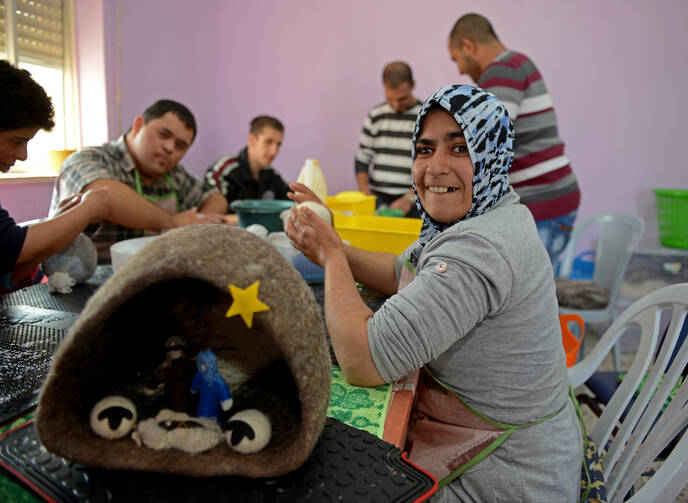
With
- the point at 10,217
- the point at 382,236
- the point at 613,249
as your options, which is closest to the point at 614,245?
the point at 613,249

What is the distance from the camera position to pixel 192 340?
581 millimetres

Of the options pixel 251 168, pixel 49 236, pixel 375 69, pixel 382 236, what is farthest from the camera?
pixel 375 69

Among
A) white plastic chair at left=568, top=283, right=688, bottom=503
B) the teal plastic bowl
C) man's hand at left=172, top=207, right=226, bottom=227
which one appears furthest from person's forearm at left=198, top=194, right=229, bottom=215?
white plastic chair at left=568, top=283, right=688, bottom=503

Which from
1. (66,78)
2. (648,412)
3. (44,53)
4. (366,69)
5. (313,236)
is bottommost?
(648,412)

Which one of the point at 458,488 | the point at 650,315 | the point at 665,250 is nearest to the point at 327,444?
the point at 458,488

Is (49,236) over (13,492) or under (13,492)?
over

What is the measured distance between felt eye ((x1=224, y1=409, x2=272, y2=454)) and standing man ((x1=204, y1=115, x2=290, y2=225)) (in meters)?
2.61

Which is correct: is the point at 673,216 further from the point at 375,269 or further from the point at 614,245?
the point at 375,269

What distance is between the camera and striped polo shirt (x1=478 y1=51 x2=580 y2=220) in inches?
75.1

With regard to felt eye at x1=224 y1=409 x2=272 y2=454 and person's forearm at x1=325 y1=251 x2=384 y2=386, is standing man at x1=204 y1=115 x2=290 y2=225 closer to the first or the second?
person's forearm at x1=325 y1=251 x2=384 y2=386

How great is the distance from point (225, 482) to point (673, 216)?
3.34 m

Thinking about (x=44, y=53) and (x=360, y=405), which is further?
(x=44, y=53)

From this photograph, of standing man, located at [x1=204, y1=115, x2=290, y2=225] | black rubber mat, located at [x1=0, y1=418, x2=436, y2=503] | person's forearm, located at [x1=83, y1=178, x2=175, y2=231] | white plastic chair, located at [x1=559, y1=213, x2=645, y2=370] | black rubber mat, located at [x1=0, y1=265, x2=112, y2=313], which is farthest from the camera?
Answer: standing man, located at [x1=204, y1=115, x2=290, y2=225]

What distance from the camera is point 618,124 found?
3279mm
